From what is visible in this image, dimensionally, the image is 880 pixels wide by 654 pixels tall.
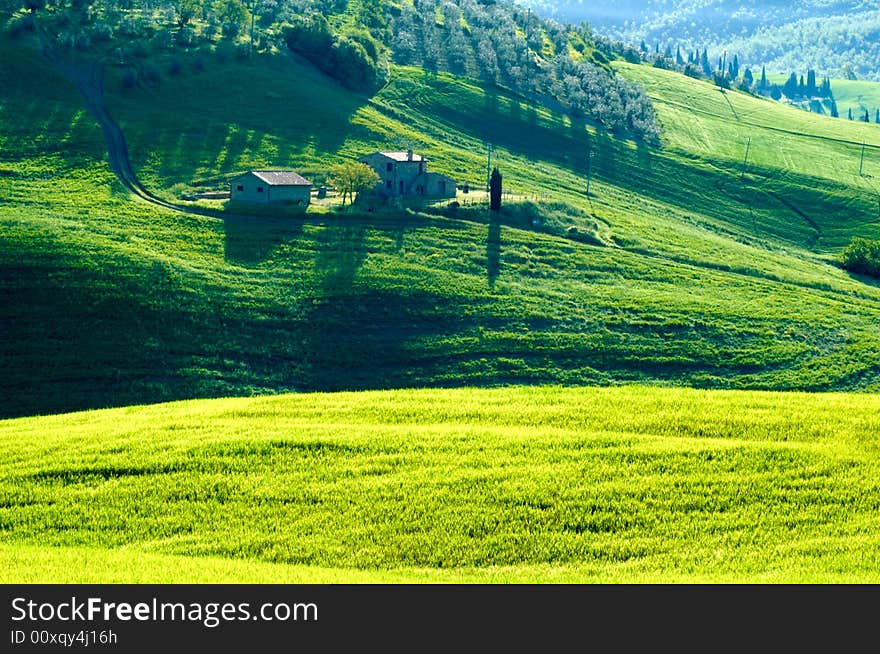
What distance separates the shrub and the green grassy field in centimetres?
8442

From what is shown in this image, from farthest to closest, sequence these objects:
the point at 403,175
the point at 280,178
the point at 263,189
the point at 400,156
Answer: the point at 403,175 < the point at 400,156 < the point at 280,178 < the point at 263,189

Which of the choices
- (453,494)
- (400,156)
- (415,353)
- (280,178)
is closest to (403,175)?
(400,156)

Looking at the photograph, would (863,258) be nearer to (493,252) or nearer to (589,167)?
(589,167)

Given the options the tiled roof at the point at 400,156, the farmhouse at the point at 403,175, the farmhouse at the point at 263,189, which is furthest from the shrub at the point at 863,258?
the farmhouse at the point at 263,189

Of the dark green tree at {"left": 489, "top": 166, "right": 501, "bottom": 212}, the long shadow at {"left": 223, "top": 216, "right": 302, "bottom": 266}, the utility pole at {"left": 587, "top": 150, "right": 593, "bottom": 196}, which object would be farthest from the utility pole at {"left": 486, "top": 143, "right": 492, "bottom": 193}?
the long shadow at {"left": 223, "top": 216, "right": 302, "bottom": 266}

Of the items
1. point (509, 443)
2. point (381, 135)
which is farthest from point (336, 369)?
point (381, 135)

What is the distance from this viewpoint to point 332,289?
9769 cm

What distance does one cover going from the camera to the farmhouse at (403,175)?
408 ft

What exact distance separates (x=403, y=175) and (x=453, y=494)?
86.8 meters

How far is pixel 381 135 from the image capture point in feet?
524

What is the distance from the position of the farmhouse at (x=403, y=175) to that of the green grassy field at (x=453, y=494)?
68932 mm

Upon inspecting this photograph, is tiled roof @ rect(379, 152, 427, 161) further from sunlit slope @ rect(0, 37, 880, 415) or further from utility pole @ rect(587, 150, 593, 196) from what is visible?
utility pole @ rect(587, 150, 593, 196)

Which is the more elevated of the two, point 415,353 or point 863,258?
point 863,258

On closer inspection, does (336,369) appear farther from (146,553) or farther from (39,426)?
(146,553)
